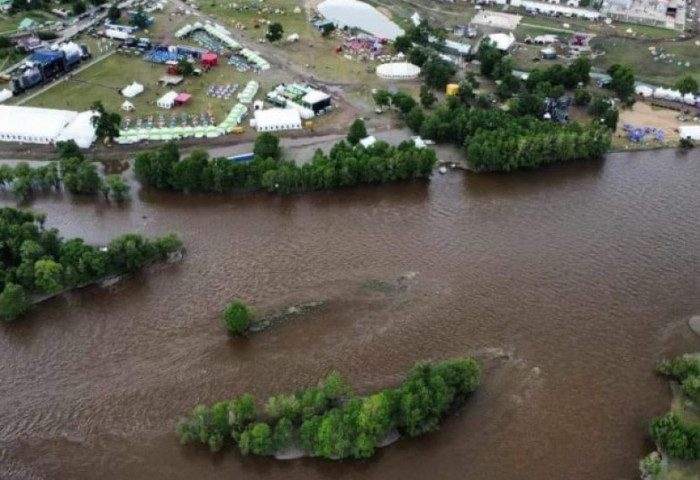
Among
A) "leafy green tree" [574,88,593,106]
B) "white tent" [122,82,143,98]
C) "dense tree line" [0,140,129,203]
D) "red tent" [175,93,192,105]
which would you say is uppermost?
"leafy green tree" [574,88,593,106]

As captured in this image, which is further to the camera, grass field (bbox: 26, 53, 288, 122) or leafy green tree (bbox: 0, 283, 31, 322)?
grass field (bbox: 26, 53, 288, 122)

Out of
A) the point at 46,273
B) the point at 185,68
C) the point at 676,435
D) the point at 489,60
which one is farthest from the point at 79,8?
the point at 676,435

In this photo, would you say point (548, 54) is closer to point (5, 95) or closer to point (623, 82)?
Answer: point (623, 82)

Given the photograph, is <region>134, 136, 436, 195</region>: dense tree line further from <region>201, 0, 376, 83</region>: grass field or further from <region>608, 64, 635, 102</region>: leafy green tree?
<region>608, 64, 635, 102</region>: leafy green tree

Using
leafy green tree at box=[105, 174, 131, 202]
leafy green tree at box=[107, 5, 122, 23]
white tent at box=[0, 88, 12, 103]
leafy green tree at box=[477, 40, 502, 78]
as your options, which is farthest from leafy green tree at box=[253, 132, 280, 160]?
leafy green tree at box=[107, 5, 122, 23]

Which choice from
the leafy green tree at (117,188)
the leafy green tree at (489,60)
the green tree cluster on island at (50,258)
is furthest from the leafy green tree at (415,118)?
the leafy green tree at (117,188)

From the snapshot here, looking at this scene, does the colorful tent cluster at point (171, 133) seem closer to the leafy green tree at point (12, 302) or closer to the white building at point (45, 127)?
A: the white building at point (45, 127)

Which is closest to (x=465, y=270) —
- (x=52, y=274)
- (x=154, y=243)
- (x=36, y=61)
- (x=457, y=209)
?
(x=457, y=209)

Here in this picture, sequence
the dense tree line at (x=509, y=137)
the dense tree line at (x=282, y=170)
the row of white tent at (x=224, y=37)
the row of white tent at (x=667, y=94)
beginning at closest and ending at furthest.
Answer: the dense tree line at (x=282, y=170) < the dense tree line at (x=509, y=137) < the row of white tent at (x=667, y=94) < the row of white tent at (x=224, y=37)

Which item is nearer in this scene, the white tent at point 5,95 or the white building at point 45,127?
the white building at point 45,127
